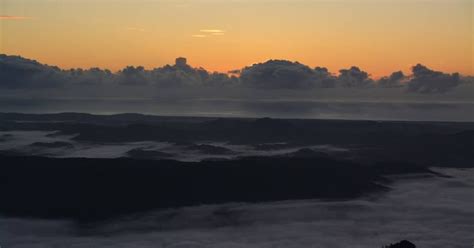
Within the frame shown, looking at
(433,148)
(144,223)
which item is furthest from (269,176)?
(433,148)

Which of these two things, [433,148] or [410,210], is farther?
[433,148]

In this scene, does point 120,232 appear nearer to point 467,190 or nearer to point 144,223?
point 144,223

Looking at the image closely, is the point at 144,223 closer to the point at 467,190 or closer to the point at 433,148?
the point at 467,190

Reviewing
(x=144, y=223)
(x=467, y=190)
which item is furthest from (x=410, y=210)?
(x=144, y=223)

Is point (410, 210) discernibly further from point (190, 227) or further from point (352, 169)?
point (190, 227)

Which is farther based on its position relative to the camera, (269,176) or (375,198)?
(269,176)

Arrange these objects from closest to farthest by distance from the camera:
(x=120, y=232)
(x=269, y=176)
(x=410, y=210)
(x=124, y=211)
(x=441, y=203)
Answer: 1. (x=120, y=232)
2. (x=124, y=211)
3. (x=410, y=210)
4. (x=441, y=203)
5. (x=269, y=176)

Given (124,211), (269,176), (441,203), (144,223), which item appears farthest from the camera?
(269,176)

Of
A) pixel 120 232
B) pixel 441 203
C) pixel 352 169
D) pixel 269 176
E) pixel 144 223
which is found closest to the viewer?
pixel 120 232

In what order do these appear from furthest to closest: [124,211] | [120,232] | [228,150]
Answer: [228,150] → [124,211] → [120,232]
